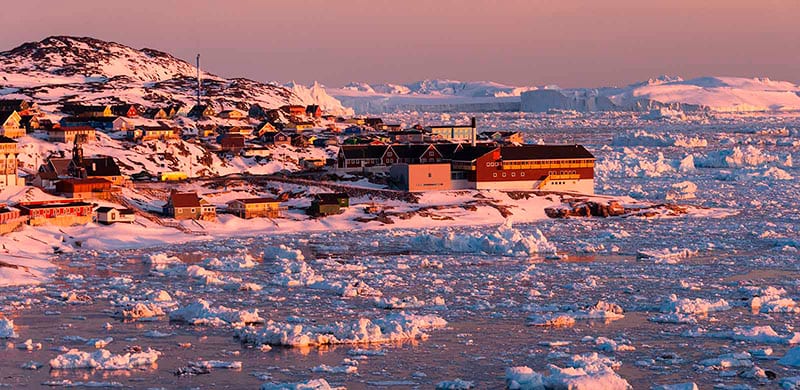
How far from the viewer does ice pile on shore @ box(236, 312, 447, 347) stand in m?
25.8

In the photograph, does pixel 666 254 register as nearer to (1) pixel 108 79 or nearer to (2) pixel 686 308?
(2) pixel 686 308

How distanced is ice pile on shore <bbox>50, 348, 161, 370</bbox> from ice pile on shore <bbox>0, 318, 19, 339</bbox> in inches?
112

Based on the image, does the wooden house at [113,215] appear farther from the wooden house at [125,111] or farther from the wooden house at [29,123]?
the wooden house at [125,111]

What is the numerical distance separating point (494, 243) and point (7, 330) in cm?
1952

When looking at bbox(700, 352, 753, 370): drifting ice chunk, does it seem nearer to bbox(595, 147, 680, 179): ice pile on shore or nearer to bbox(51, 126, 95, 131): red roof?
bbox(51, 126, 95, 131): red roof

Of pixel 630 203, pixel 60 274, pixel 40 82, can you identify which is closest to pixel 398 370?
pixel 60 274

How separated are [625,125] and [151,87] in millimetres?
71955

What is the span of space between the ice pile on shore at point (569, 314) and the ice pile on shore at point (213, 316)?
21.1 ft

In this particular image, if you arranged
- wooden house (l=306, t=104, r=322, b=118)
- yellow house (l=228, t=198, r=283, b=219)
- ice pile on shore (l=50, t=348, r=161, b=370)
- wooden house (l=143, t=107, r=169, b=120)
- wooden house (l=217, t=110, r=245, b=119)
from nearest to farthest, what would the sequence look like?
1. ice pile on shore (l=50, t=348, r=161, b=370)
2. yellow house (l=228, t=198, r=283, b=219)
3. wooden house (l=143, t=107, r=169, b=120)
4. wooden house (l=217, t=110, r=245, b=119)
5. wooden house (l=306, t=104, r=322, b=118)

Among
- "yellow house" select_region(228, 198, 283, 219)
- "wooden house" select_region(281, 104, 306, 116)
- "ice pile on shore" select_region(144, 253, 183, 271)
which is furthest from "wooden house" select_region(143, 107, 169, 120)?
"ice pile on shore" select_region(144, 253, 183, 271)

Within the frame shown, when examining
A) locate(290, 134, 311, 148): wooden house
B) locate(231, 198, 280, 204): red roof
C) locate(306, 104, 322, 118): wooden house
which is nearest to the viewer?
locate(231, 198, 280, 204): red roof

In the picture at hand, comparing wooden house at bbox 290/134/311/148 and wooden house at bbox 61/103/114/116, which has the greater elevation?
wooden house at bbox 61/103/114/116

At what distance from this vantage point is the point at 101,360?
2378cm

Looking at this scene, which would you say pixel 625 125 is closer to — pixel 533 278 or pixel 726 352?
pixel 533 278
